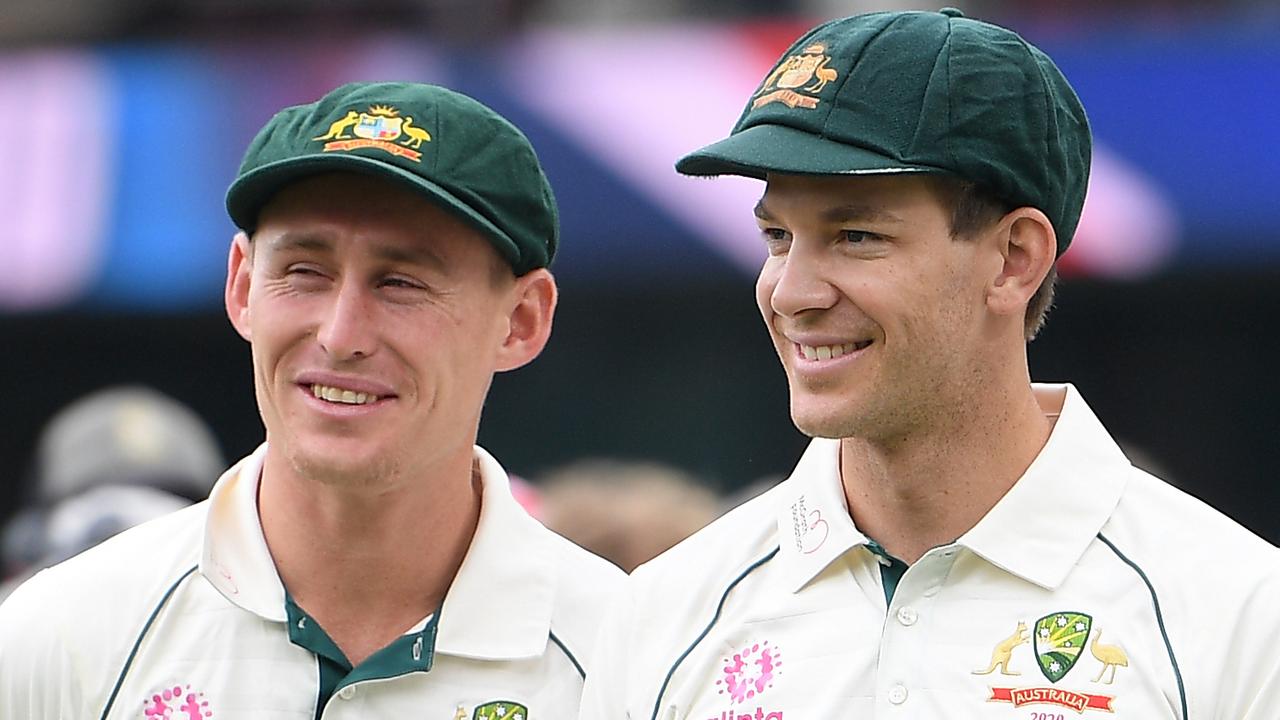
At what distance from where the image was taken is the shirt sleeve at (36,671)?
3.61 meters

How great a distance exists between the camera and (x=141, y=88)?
34.5ft

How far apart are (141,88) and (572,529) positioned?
555 cm

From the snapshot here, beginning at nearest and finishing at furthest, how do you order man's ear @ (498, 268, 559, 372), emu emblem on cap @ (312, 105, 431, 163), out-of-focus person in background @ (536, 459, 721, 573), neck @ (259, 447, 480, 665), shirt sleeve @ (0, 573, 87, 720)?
shirt sleeve @ (0, 573, 87, 720)
emu emblem on cap @ (312, 105, 431, 163)
neck @ (259, 447, 480, 665)
man's ear @ (498, 268, 559, 372)
out-of-focus person in background @ (536, 459, 721, 573)

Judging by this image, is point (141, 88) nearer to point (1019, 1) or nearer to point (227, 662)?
point (1019, 1)

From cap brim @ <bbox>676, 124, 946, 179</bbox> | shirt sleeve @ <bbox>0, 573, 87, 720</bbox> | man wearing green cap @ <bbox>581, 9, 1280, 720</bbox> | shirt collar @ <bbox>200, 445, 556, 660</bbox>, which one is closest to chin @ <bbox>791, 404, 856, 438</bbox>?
man wearing green cap @ <bbox>581, 9, 1280, 720</bbox>

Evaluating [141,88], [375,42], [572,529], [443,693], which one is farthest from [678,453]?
[443,693]

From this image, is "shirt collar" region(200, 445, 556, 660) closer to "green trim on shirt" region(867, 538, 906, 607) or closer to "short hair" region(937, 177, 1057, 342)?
"green trim on shirt" region(867, 538, 906, 607)

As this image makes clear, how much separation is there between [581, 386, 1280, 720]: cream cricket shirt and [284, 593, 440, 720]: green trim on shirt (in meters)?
0.32

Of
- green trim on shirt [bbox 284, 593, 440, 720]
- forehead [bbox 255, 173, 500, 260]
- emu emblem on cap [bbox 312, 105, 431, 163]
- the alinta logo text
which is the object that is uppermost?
emu emblem on cap [bbox 312, 105, 431, 163]

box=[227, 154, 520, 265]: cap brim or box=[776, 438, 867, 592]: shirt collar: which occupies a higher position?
box=[227, 154, 520, 265]: cap brim

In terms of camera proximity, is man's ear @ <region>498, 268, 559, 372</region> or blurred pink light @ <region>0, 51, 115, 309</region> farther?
blurred pink light @ <region>0, 51, 115, 309</region>

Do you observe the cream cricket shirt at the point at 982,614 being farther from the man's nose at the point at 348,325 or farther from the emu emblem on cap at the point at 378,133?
the emu emblem on cap at the point at 378,133

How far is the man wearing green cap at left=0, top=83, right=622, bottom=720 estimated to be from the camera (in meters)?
3.66

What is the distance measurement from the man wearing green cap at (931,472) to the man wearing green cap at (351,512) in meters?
0.37
